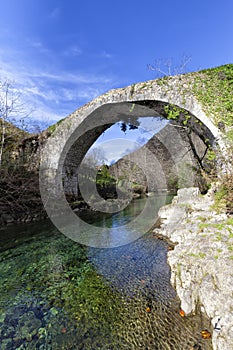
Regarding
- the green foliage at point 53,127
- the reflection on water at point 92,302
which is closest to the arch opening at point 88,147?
the green foliage at point 53,127

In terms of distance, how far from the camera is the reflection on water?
6.01 feet

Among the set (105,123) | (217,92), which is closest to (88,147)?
(105,123)

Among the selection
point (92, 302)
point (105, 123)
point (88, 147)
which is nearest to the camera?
point (92, 302)

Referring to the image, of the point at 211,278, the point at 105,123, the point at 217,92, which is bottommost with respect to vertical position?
the point at 211,278

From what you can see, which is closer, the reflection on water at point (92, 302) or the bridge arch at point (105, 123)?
the reflection on water at point (92, 302)

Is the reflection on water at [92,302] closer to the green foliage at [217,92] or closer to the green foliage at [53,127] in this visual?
the green foliage at [217,92]

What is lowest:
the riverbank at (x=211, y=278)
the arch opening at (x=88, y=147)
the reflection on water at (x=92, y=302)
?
the reflection on water at (x=92, y=302)

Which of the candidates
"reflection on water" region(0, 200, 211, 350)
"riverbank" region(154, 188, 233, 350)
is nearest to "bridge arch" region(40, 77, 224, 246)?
"reflection on water" region(0, 200, 211, 350)

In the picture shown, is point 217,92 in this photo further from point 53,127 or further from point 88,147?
point 53,127

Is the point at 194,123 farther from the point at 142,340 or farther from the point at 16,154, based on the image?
the point at 16,154

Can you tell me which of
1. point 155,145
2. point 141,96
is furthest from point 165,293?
point 155,145

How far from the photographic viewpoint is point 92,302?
2.45m

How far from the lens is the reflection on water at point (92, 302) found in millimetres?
1832

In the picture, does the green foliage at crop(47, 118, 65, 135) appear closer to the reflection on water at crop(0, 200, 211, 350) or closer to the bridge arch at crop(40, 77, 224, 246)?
the bridge arch at crop(40, 77, 224, 246)
